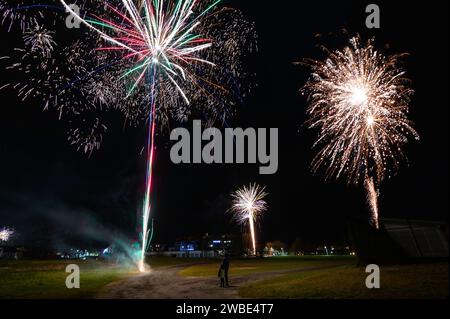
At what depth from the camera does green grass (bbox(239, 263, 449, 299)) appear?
14.0 meters

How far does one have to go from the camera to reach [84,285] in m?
21.4

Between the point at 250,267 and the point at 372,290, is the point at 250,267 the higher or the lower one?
the lower one

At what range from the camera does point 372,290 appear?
15.0m

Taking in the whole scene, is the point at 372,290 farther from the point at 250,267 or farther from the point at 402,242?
the point at 250,267

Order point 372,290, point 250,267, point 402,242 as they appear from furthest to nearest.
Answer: point 250,267 < point 402,242 < point 372,290

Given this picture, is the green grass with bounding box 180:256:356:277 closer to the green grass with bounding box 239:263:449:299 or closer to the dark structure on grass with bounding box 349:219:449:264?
the dark structure on grass with bounding box 349:219:449:264

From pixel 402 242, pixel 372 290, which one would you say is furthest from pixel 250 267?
pixel 372 290

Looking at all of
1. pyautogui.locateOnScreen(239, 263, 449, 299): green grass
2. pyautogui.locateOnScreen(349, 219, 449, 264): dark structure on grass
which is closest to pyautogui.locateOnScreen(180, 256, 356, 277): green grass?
pyautogui.locateOnScreen(349, 219, 449, 264): dark structure on grass

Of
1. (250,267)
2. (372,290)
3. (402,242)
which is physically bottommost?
(250,267)

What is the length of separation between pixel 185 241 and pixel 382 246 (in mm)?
126805

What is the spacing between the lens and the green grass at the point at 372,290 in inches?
552

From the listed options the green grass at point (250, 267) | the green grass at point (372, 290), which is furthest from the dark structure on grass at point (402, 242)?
the green grass at point (250, 267)

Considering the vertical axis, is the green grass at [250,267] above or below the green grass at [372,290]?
below

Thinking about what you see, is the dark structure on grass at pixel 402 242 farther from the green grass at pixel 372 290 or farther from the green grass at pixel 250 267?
the green grass at pixel 250 267
